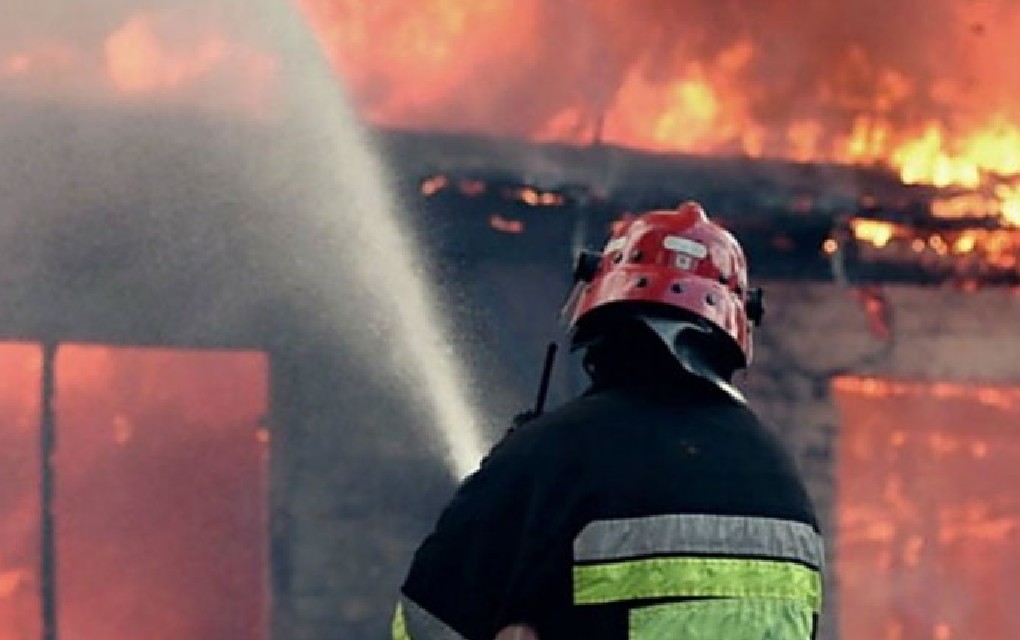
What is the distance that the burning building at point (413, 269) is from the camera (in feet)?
18.1

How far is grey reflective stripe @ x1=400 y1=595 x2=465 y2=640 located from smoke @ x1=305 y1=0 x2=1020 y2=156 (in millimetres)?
3303

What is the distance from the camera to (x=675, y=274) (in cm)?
292

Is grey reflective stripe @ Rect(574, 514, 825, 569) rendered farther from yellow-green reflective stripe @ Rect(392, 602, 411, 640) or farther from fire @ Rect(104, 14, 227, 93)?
fire @ Rect(104, 14, 227, 93)

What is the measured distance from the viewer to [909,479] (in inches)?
273

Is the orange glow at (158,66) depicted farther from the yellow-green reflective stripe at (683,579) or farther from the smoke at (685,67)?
the yellow-green reflective stripe at (683,579)

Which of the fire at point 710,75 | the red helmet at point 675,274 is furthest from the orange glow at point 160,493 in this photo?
the red helmet at point 675,274

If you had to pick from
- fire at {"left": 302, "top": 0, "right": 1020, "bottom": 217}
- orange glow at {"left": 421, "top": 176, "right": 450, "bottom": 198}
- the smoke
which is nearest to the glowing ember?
fire at {"left": 302, "top": 0, "right": 1020, "bottom": 217}

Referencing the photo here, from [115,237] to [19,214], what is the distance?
11.1 inches

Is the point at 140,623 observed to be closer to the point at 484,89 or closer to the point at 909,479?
the point at 484,89

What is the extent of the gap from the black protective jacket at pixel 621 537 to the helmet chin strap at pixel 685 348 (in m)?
0.06

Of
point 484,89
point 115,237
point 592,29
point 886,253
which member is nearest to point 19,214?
point 115,237

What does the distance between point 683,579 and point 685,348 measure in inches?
14.6

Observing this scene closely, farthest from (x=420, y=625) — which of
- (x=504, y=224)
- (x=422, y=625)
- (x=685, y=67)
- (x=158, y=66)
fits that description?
(x=685, y=67)

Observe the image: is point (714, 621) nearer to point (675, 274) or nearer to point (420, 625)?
point (420, 625)
